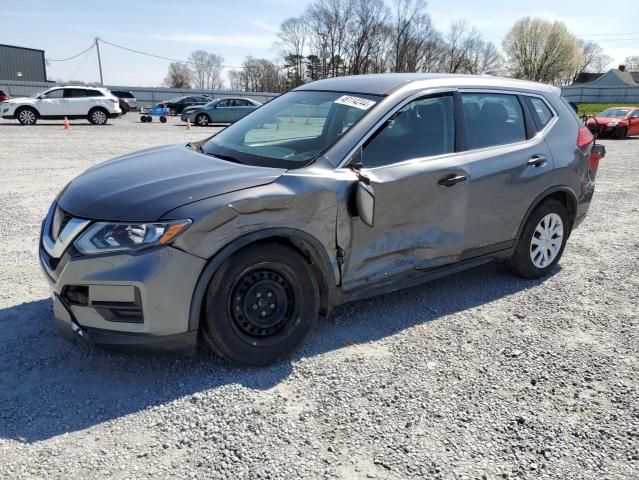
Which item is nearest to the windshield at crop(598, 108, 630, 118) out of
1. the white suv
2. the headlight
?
the white suv

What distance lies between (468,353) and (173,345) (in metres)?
1.91

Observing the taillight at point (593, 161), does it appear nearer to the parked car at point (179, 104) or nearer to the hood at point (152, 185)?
the hood at point (152, 185)

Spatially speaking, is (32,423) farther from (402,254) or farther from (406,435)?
(402,254)

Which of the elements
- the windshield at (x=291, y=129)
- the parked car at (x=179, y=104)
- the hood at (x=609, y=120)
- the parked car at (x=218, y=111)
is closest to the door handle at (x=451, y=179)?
the windshield at (x=291, y=129)

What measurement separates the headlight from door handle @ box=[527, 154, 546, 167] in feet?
9.78

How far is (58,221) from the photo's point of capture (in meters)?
3.00

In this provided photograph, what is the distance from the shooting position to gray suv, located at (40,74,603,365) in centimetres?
270

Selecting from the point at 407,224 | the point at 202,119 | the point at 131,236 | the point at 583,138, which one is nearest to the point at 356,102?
the point at 407,224

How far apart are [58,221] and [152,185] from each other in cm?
63

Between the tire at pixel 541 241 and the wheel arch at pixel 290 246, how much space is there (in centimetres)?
210

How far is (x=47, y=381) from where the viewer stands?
9.52ft

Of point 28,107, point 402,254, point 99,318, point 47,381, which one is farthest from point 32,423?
point 28,107

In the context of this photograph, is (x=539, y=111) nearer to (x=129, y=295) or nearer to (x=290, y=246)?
(x=290, y=246)

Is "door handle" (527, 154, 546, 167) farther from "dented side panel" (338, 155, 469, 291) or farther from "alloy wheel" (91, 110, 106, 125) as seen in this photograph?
"alloy wheel" (91, 110, 106, 125)
